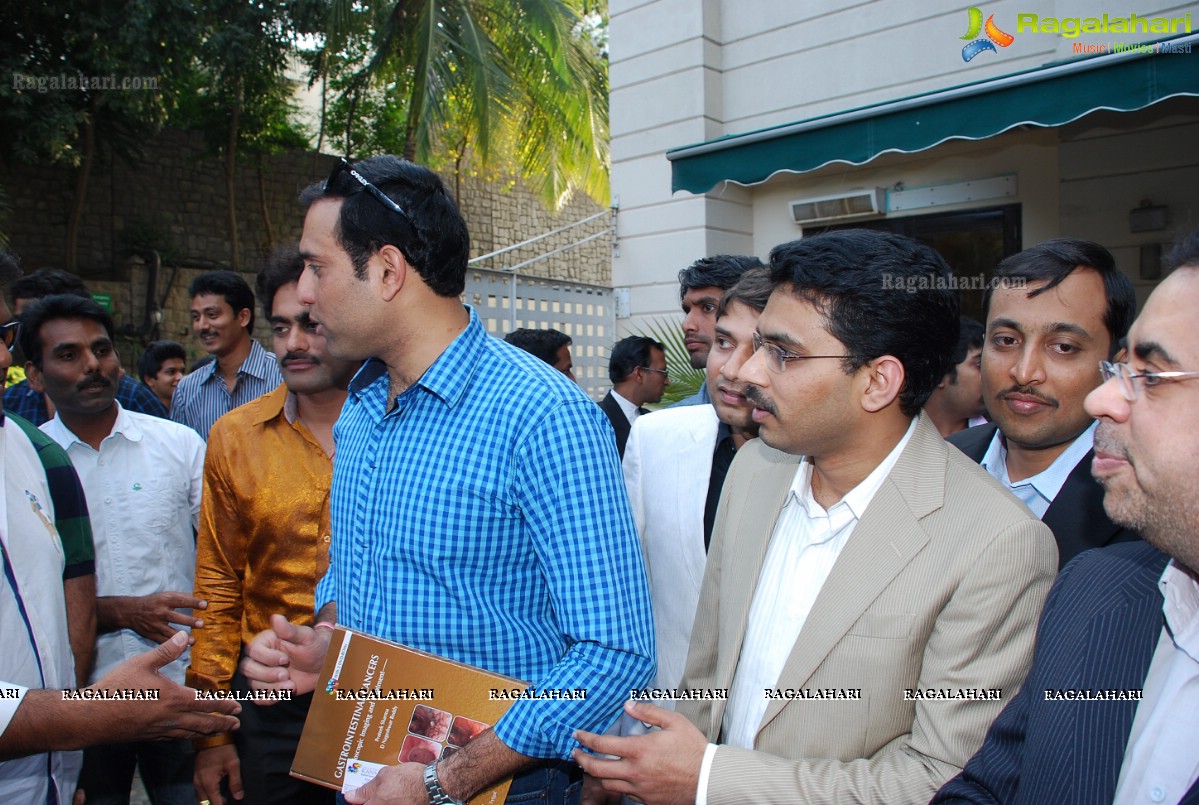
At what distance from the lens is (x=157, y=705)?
71.1 inches

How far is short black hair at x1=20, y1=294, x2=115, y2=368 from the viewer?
3.22 metres

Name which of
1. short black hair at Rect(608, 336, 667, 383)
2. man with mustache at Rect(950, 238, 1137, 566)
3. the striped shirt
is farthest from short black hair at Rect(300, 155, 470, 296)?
short black hair at Rect(608, 336, 667, 383)

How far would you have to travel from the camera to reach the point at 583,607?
5.18 feet

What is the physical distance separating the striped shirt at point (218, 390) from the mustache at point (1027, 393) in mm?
3399

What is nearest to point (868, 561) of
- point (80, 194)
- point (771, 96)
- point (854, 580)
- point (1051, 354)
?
point (854, 580)

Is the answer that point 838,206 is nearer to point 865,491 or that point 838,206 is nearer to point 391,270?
point 865,491

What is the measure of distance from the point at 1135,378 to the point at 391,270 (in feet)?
4.64

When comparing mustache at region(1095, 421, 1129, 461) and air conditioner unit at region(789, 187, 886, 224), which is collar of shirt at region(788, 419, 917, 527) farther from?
air conditioner unit at region(789, 187, 886, 224)

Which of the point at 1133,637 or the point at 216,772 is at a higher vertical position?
the point at 1133,637

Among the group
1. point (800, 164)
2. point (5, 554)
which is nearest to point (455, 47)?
point (800, 164)

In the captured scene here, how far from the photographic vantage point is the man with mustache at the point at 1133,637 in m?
1.22

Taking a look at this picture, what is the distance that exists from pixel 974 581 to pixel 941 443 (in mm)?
361

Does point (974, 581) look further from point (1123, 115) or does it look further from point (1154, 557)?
point (1123, 115)

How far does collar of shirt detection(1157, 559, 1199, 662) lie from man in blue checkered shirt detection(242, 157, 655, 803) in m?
0.88
